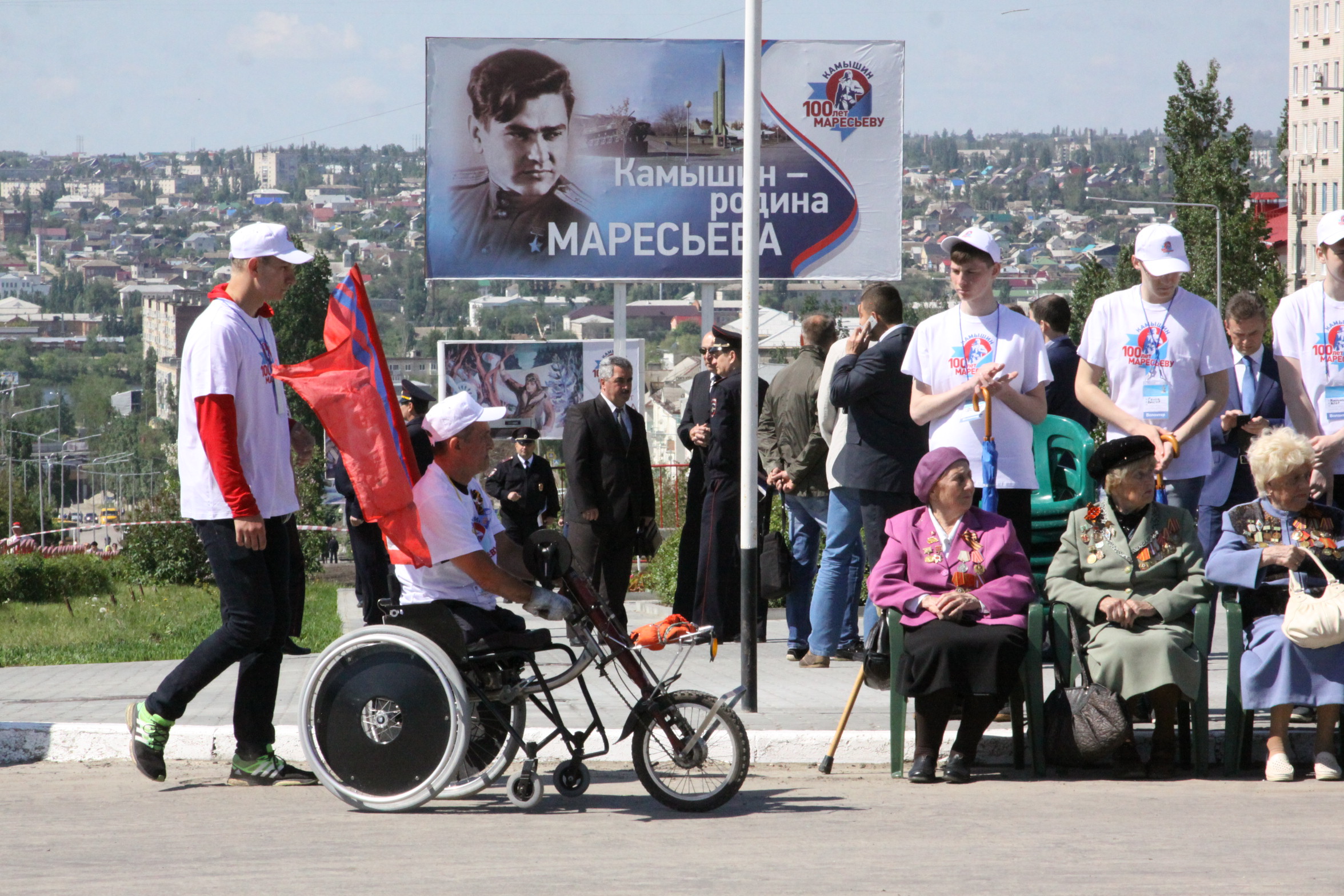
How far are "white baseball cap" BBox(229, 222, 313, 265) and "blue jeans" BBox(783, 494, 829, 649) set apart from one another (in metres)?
3.92

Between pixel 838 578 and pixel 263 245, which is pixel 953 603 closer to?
pixel 838 578

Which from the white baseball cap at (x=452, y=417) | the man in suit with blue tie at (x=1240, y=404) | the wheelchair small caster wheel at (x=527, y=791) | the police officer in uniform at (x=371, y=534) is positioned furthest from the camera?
the police officer in uniform at (x=371, y=534)

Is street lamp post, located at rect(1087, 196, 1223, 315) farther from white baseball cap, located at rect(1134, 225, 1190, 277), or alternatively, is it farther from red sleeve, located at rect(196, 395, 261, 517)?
red sleeve, located at rect(196, 395, 261, 517)

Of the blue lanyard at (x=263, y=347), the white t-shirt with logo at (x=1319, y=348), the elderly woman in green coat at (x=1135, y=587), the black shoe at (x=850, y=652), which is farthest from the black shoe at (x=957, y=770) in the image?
the blue lanyard at (x=263, y=347)

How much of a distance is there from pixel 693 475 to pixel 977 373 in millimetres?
3494

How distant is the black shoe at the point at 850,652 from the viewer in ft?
29.0

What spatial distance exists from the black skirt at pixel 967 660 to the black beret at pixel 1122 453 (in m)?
0.84

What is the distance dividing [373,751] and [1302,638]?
363cm

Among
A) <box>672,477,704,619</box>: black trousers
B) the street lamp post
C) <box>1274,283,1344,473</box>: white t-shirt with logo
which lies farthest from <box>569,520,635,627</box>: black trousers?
the street lamp post

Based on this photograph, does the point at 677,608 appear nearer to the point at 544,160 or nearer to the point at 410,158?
the point at 544,160

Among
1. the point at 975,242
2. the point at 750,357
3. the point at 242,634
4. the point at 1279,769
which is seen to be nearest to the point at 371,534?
the point at 750,357

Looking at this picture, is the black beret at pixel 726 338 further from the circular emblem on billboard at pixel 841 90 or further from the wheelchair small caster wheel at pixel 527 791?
the circular emblem on billboard at pixel 841 90

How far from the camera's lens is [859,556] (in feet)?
28.2

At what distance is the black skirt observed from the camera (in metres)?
5.96
